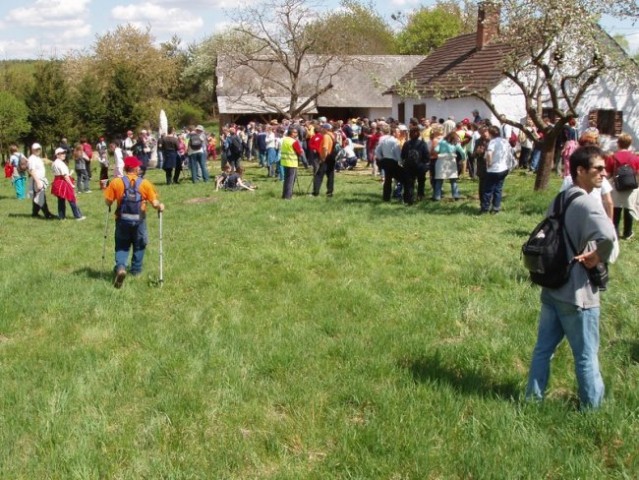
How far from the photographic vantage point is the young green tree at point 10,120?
113 ft

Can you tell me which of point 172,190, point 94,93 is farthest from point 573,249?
point 94,93

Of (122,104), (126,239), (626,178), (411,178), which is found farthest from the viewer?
(122,104)

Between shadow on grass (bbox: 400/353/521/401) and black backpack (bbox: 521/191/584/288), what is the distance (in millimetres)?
1012

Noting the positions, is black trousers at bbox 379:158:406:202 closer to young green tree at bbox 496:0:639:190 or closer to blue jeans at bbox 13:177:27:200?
young green tree at bbox 496:0:639:190

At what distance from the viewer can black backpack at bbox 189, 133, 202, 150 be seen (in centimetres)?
2036

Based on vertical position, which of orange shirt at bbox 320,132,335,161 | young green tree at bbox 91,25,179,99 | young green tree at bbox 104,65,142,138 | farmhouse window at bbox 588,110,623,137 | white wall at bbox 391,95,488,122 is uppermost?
young green tree at bbox 91,25,179,99

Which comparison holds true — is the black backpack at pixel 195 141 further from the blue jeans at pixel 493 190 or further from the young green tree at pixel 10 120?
the young green tree at pixel 10 120

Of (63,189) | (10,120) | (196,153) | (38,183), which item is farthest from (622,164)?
(10,120)

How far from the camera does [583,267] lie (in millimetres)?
4348

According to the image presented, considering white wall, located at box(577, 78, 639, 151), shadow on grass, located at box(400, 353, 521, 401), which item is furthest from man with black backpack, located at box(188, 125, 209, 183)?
shadow on grass, located at box(400, 353, 521, 401)

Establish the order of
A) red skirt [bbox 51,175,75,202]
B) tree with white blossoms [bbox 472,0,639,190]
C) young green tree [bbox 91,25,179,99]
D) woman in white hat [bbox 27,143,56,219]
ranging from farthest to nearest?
young green tree [bbox 91,25,179,99], woman in white hat [bbox 27,143,56,219], red skirt [bbox 51,175,75,202], tree with white blossoms [bbox 472,0,639,190]

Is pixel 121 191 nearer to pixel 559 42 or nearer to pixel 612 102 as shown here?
pixel 559 42

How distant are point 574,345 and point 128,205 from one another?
5.87m

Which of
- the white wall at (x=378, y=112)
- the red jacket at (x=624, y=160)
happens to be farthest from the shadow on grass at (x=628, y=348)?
the white wall at (x=378, y=112)
